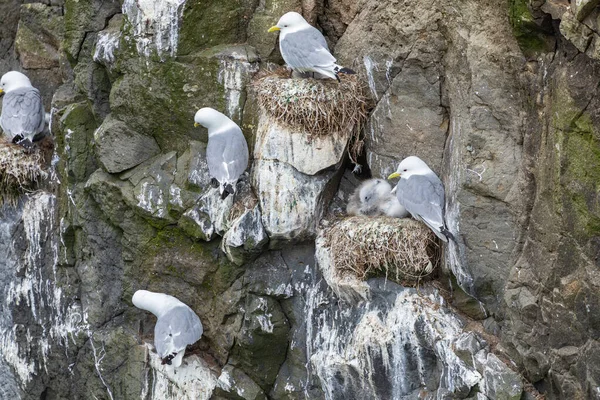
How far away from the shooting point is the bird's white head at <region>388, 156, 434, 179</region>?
695 cm

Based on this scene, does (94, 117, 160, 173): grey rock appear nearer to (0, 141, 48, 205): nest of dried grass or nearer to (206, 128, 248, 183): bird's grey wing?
(206, 128, 248, 183): bird's grey wing

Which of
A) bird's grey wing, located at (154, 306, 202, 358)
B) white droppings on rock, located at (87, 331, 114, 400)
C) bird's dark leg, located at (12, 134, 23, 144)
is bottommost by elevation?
white droppings on rock, located at (87, 331, 114, 400)

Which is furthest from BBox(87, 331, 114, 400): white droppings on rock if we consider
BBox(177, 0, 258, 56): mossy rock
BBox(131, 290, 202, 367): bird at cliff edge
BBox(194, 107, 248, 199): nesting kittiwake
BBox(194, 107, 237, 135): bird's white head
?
BBox(177, 0, 258, 56): mossy rock

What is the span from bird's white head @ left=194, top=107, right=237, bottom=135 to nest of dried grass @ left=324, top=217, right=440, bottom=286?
141 centimetres

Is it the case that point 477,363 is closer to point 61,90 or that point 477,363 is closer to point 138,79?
point 138,79

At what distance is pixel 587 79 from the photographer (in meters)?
5.40

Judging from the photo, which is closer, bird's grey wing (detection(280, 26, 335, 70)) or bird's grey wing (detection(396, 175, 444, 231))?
bird's grey wing (detection(396, 175, 444, 231))

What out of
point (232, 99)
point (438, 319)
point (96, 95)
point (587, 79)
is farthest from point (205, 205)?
point (587, 79)

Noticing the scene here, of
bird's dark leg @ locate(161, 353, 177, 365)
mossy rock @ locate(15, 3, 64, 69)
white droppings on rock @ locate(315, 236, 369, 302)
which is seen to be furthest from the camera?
mossy rock @ locate(15, 3, 64, 69)

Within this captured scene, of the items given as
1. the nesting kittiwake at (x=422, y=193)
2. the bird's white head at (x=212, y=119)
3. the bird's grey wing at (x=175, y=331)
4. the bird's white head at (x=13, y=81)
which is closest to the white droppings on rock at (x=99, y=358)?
the bird's grey wing at (x=175, y=331)

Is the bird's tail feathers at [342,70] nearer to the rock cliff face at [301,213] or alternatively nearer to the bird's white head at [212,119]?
the rock cliff face at [301,213]

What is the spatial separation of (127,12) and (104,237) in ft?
6.89

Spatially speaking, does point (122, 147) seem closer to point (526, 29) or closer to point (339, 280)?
point (339, 280)

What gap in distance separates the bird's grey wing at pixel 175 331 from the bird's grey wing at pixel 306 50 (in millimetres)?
2328
